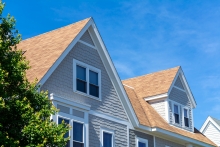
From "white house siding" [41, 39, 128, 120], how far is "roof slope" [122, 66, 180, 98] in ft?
19.0

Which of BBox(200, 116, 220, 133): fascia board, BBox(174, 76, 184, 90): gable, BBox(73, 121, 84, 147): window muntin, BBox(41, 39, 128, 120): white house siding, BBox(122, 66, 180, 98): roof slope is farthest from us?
BBox(200, 116, 220, 133): fascia board

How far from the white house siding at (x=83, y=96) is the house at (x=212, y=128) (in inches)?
928

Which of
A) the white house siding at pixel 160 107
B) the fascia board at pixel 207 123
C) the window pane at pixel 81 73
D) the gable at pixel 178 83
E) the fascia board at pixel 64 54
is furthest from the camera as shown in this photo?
the fascia board at pixel 207 123

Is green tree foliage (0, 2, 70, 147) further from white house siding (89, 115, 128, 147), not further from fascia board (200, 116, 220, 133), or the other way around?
fascia board (200, 116, 220, 133)

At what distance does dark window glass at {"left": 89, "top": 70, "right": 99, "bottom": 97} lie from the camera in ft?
78.1

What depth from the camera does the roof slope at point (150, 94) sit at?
2766 cm

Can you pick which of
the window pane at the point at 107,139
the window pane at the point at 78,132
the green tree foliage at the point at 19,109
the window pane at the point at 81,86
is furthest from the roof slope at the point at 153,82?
the green tree foliage at the point at 19,109

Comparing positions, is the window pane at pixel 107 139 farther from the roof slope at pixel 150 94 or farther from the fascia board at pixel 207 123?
the fascia board at pixel 207 123

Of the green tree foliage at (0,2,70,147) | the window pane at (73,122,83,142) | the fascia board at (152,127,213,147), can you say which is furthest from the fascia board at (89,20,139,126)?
the green tree foliage at (0,2,70,147)

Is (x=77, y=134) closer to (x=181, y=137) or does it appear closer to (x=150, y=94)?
(x=181, y=137)

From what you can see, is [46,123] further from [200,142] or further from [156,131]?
[200,142]

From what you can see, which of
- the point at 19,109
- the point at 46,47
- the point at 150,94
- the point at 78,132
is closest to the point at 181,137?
the point at 150,94

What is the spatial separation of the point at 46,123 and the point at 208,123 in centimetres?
3481

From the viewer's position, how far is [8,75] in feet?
51.3
